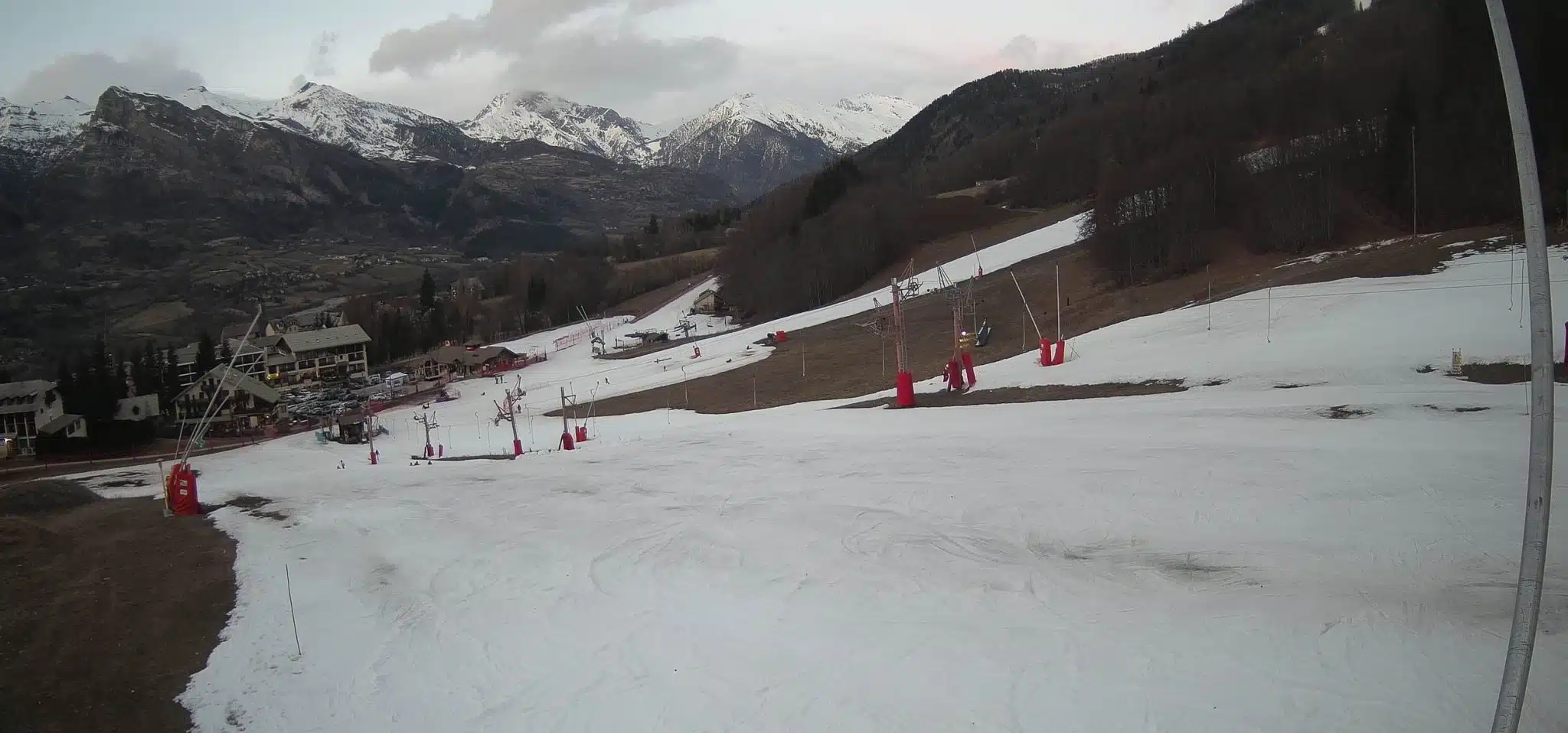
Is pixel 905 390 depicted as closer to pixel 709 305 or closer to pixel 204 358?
pixel 709 305

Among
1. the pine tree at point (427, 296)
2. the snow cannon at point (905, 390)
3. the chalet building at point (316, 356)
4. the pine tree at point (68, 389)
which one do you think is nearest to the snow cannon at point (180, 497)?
the snow cannon at point (905, 390)

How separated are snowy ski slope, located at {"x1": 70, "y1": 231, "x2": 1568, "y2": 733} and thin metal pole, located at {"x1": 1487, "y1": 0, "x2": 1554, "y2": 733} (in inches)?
110

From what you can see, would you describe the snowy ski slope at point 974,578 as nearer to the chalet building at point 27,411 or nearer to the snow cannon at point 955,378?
the snow cannon at point 955,378

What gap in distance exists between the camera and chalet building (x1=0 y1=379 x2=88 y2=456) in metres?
49.5

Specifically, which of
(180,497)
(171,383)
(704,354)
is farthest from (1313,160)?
(171,383)

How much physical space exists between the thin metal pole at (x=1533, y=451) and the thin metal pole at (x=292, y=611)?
12.6 metres

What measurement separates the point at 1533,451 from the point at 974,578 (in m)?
7.28

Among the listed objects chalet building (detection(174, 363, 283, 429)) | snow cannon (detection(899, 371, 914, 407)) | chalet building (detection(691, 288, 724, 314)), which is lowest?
snow cannon (detection(899, 371, 914, 407))

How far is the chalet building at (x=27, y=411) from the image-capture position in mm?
49469

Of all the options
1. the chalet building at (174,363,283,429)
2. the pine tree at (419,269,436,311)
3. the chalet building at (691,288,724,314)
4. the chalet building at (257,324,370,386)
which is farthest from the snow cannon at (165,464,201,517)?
the pine tree at (419,269,436,311)

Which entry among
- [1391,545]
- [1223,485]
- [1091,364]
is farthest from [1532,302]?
[1091,364]

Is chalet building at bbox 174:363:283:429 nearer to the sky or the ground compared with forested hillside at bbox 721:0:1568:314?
nearer to the ground

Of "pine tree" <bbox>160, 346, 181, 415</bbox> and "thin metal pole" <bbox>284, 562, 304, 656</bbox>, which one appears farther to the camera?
"pine tree" <bbox>160, 346, 181, 415</bbox>

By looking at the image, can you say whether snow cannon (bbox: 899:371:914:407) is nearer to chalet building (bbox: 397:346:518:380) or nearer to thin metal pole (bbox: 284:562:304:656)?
thin metal pole (bbox: 284:562:304:656)
